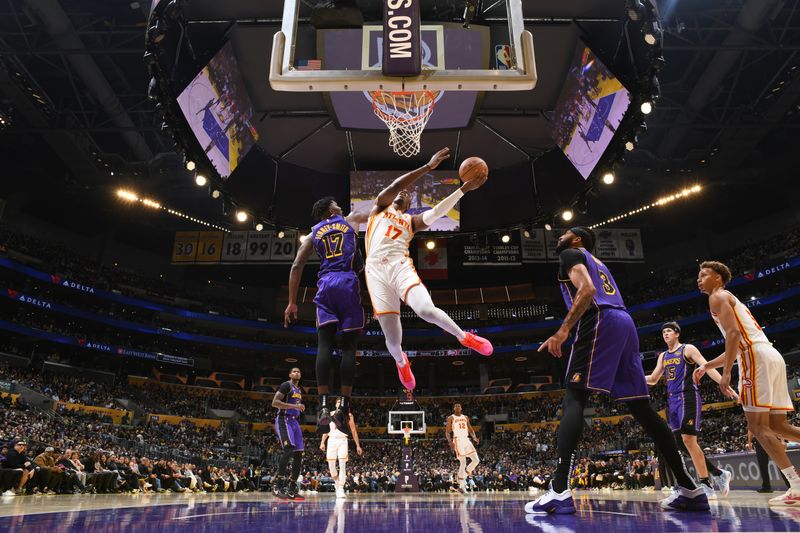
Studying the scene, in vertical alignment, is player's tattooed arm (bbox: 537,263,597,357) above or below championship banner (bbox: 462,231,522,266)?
below

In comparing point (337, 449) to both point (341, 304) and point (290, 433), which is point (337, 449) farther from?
point (341, 304)

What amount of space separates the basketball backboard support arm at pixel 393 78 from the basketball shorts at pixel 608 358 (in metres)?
2.64

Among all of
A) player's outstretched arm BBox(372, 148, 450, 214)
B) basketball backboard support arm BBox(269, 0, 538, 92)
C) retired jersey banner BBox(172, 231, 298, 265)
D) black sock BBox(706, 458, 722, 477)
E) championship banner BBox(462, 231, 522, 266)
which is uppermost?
retired jersey banner BBox(172, 231, 298, 265)

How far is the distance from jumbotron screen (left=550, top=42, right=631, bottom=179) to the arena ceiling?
0.34m

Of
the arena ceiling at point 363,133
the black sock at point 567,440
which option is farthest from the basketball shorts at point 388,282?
the arena ceiling at point 363,133

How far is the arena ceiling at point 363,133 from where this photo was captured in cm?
1070

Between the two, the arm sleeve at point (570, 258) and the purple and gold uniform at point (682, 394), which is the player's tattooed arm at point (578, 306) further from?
the purple and gold uniform at point (682, 394)

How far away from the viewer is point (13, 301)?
1102 inches

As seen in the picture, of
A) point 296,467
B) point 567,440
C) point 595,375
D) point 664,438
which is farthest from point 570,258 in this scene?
point 296,467

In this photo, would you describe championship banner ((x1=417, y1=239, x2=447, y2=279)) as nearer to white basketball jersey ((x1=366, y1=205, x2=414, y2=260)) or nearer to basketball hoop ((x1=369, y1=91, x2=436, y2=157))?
basketball hoop ((x1=369, y1=91, x2=436, y2=157))

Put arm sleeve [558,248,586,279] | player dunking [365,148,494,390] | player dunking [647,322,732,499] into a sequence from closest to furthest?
arm sleeve [558,248,586,279] < player dunking [365,148,494,390] < player dunking [647,322,732,499]

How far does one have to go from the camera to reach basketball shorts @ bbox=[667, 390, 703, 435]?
272 inches

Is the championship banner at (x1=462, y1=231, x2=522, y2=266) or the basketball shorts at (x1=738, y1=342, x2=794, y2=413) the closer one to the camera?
the basketball shorts at (x1=738, y1=342, x2=794, y2=413)

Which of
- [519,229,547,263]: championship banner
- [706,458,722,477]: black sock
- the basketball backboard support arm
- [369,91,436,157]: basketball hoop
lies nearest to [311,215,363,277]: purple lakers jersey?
the basketball backboard support arm
